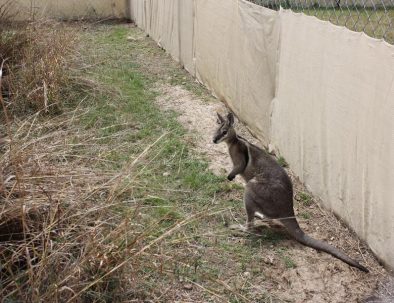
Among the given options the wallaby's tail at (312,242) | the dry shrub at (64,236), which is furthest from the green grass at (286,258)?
the dry shrub at (64,236)

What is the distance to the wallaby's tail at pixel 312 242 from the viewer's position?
11.6ft

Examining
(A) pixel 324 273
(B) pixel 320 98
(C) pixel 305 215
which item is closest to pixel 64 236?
(A) pixel 324 273

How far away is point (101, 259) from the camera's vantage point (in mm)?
2752

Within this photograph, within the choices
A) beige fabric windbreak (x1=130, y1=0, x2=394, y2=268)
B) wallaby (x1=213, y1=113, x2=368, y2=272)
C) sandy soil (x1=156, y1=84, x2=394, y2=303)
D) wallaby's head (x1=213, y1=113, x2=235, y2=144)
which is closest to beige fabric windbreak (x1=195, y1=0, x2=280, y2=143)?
beige fabric windbreak (x1=130, y1=0, x2=394, y2=268)

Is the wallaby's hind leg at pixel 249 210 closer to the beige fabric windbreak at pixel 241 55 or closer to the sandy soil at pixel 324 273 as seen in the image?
the sandy soil at pixel 324 273

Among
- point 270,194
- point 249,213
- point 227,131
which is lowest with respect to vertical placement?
point 249,213

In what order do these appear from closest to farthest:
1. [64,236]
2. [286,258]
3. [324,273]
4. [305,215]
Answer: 1. [64,236]
2. [324,273]
3. [286,258]
4. [305,215]

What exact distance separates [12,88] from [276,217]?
359cm

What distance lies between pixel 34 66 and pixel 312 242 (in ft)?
12.9

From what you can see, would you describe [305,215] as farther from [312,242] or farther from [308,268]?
[308,268]

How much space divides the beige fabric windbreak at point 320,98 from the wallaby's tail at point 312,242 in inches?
8.9

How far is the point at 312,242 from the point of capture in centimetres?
380

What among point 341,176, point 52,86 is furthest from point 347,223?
point 52,86

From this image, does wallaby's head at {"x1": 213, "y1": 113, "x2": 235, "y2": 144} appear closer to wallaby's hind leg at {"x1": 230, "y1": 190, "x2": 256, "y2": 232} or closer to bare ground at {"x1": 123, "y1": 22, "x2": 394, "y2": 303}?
bare ground at {"x1": 123, "y1": 22, "x2": 394, "y2": 303}
